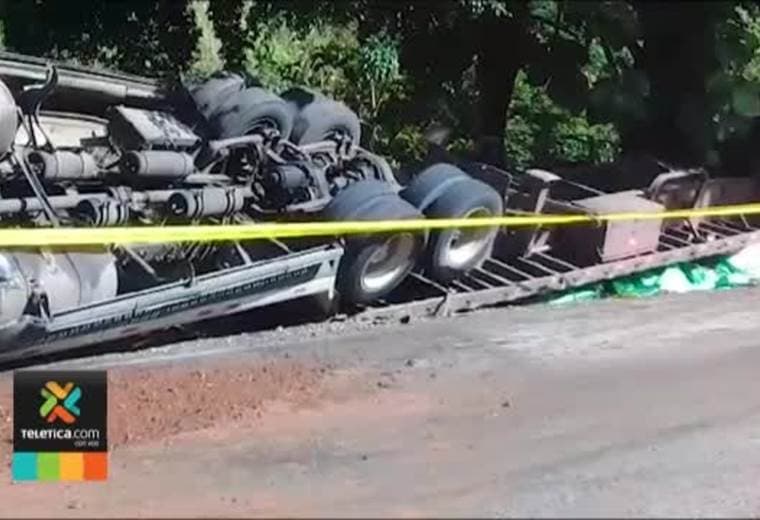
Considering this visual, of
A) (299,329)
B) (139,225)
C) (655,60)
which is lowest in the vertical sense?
(299,329)

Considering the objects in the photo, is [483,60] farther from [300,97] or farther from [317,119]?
[300,97]

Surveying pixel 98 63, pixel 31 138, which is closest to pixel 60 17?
pixel 98 63

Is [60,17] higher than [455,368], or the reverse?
[60,17]

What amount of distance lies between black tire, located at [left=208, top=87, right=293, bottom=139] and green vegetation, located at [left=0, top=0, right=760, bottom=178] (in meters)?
0.54

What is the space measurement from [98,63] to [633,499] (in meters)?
7.04

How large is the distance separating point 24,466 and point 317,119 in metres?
3.93

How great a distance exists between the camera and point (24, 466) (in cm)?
479

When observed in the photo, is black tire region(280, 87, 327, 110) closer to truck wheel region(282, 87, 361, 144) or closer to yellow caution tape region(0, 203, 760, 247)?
truck wheel region(282, 87, 361, 144)

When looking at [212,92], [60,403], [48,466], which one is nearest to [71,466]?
[48,466]

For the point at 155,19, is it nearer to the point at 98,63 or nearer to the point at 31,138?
the point at 98,63

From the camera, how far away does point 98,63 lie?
1056 centimetres

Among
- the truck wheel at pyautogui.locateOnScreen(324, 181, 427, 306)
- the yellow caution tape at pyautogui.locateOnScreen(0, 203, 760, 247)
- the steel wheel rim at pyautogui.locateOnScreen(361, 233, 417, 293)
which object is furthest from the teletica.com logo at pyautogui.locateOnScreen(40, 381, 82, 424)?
the steel wheel rim at pyautogui.locateOnScreen(361, 233, 417, 293)

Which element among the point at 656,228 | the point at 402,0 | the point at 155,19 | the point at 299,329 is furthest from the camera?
the point at 155,19

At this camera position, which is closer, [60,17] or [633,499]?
[633,499]
